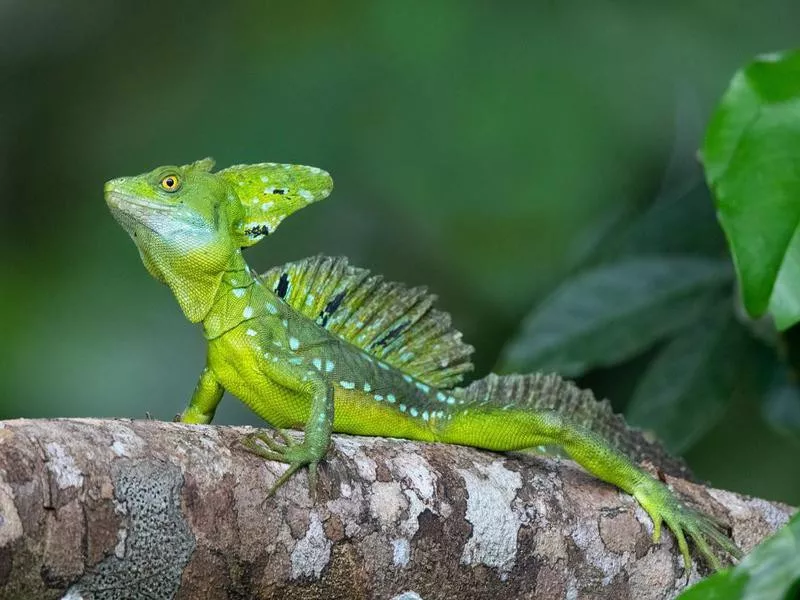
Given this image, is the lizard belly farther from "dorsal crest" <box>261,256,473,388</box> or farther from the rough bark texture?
the rough bark texture

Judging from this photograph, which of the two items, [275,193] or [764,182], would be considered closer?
[764,182]

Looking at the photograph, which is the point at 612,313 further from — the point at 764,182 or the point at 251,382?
the point at 764,182

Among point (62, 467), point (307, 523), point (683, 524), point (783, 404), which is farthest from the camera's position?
point (783, 404)

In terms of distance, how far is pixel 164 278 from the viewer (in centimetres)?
307

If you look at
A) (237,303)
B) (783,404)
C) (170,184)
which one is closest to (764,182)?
(237,303)

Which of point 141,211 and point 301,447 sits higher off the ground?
point 141,211

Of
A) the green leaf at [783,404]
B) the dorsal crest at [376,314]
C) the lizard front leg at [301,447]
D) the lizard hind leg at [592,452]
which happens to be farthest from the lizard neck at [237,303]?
the green leaf at [783,404]

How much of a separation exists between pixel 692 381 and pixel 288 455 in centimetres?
211

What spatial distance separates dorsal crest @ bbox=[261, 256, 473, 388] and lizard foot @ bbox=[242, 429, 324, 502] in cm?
88

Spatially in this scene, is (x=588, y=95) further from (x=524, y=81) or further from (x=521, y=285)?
(x=521, y=285)

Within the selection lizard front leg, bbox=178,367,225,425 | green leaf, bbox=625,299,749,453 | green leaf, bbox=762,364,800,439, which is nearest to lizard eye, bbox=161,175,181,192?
lizard front leg, bbox=178,367,225,425

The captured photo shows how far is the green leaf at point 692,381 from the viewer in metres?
3.88

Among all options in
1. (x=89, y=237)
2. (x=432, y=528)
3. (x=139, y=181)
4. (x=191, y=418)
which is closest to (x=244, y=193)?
(x=139, y=181)

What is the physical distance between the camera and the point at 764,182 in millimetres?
2330
